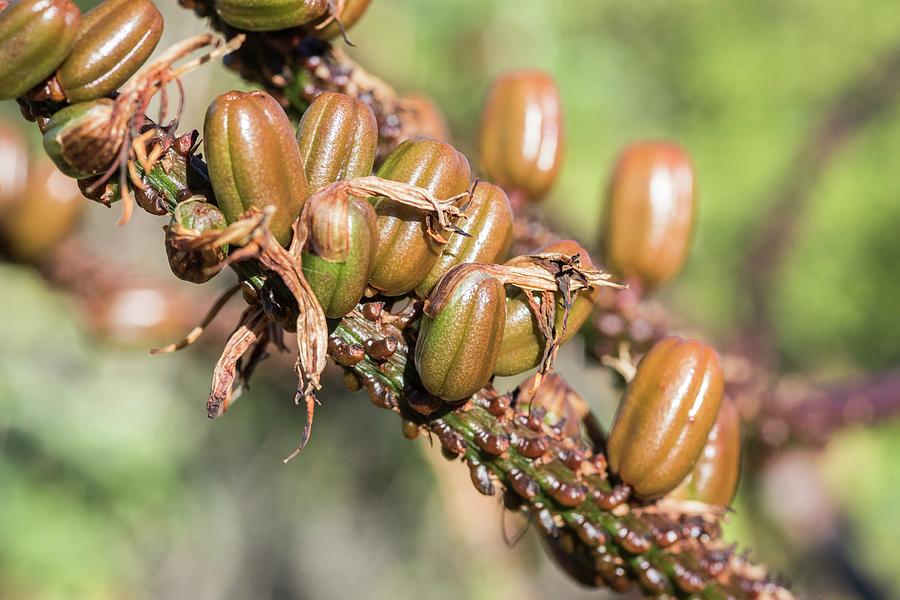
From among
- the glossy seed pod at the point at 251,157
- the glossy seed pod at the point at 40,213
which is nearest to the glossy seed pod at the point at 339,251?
the glossy seed pod at the point at 251,157

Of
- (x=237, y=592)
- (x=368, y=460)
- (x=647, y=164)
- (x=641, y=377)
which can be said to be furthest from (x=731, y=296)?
(x=641, y=377)

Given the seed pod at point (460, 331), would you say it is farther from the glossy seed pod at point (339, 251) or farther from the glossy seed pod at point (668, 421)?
the glossy seed pod at point (668, 421)

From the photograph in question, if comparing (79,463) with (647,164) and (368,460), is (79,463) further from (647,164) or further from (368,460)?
(647,164)

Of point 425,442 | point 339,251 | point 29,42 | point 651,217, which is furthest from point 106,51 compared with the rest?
point 425,442

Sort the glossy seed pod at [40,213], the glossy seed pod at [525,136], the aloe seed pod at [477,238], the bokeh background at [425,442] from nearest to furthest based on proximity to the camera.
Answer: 1. the aloe seed pod at [477,238]
2. the glossy seed pod at [525,136]
3. the glossy seed pod at [40,213]
4. the bokeh background at [425,442]

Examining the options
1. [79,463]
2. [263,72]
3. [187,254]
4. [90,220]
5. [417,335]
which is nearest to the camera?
[187,254]

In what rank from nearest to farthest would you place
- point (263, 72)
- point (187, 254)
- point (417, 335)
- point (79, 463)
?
point (187, 254) → point (417, 335) → point (263, 72) → point (79, 463)

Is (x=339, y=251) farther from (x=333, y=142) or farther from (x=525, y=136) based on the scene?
(x=525, y=136)
